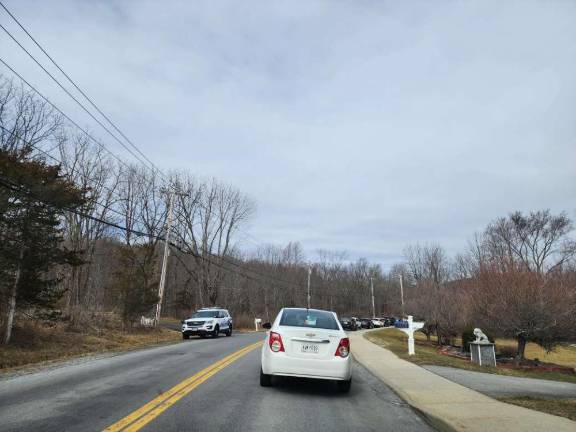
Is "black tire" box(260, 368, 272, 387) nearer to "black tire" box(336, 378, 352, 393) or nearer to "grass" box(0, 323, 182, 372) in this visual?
"black tire" box(336, 378, 352, 393)

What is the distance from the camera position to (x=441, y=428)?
618cm

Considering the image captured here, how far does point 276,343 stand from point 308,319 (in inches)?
Result: 38.6

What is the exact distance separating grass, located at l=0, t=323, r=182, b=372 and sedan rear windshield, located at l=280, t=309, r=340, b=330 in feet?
23.9

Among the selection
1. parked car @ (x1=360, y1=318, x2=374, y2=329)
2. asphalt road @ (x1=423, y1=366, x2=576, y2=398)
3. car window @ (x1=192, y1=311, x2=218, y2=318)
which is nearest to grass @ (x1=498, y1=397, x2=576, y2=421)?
asphalt road @ (x1=423, y1=366, x2=576, y2=398)

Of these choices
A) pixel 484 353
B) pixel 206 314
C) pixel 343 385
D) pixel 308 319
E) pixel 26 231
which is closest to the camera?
pixel 343 385

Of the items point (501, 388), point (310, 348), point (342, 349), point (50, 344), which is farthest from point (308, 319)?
point (50, 344)

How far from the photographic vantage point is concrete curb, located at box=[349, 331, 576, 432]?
597 centimetres

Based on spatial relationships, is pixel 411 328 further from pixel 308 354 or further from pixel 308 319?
pixel 308 354

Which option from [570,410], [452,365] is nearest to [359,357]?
[452,365]

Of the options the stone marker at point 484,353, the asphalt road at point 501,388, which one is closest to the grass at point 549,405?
the asphalt road at point 501,388

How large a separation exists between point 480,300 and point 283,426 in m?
18.9

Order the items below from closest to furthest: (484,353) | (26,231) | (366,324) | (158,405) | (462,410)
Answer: (158,405)
(462,410)
(26,231)
(484,353)
(366,324)

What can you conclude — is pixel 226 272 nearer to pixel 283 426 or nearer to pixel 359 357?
pixel 359 357

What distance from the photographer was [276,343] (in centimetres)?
820
